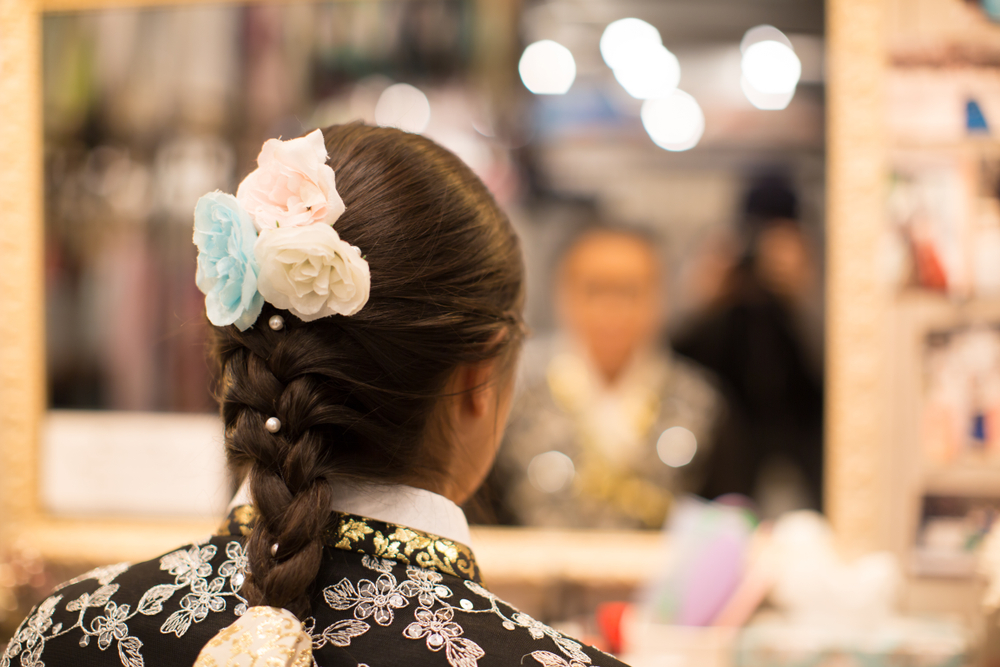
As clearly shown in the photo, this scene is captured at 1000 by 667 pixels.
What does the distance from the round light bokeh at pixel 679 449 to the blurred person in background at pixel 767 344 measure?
4cm

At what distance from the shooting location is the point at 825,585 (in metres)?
0.94

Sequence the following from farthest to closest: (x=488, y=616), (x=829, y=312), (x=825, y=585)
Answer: (x=829, y=312) → (x=825, y=585) → (x=488, y=616)

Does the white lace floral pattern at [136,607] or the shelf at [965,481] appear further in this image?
the shelf at [965,481]

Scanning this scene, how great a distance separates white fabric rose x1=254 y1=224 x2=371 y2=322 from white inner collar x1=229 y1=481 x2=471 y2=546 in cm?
13

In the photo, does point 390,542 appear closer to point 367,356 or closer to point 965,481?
point 367,356

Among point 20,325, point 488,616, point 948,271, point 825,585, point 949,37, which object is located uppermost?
point 949,37

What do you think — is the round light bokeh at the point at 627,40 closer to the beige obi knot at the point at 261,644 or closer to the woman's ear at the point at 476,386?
the woman's ear at the point at 476,386

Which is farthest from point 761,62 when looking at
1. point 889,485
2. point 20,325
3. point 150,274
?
point 20,325

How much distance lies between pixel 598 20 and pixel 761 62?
0.25m

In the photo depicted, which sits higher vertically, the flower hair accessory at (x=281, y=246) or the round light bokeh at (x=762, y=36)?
the round light bokeh at (x=762, y=36)

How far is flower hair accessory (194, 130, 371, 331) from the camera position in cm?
43

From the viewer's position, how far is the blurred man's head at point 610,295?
1.10 metres

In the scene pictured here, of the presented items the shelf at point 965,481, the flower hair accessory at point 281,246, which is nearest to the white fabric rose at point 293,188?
the flower hair accessory at point 281,246

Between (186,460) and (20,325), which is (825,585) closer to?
(186,460)
